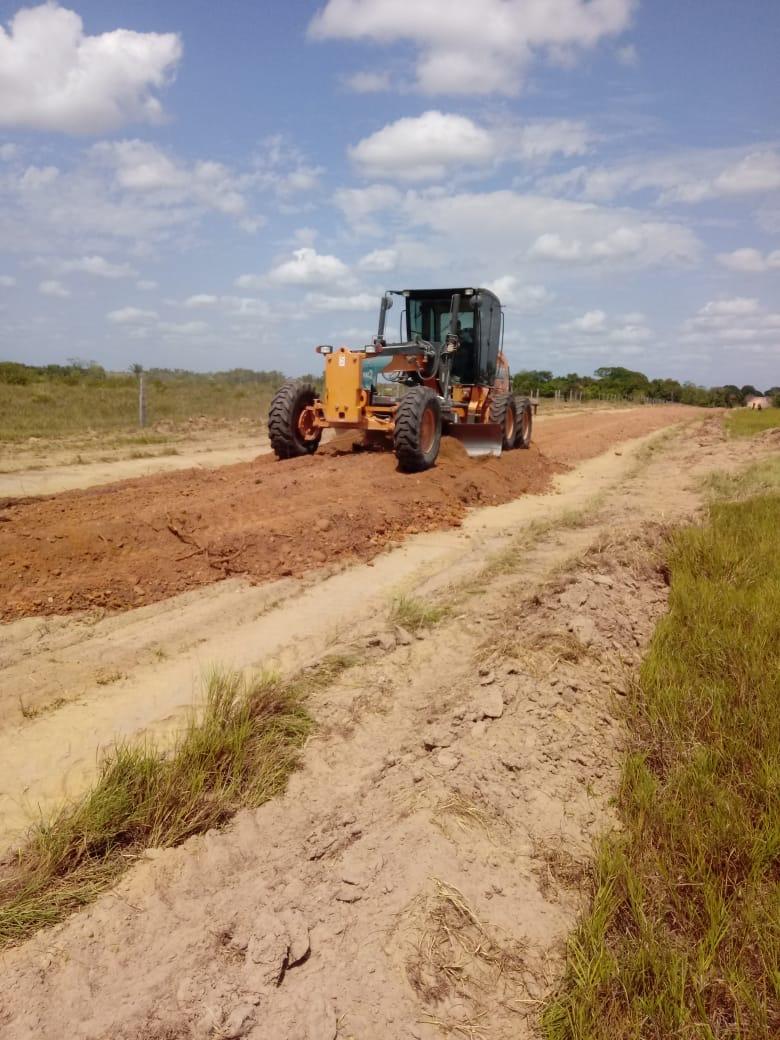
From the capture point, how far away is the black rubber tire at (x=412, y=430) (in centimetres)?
1013

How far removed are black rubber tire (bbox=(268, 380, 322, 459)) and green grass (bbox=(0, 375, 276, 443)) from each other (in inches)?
289

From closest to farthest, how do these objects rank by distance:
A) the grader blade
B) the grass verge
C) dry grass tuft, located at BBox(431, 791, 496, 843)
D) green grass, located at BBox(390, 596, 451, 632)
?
1. the grass verge
2. dry grass tuft, located at BBox(431, 791, 496, 843)
3. green grass, located at BBox(390, 596, 451, 632)
4. the grader blade

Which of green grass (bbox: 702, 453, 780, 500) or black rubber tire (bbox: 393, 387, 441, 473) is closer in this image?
black rubber tire (bbox: 393, 387, 441, 473)

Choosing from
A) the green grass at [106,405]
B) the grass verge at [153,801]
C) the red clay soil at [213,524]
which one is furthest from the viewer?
the green grass at [106,405]

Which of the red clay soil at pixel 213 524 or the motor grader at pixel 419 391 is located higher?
the motor grader at pixel 419 391

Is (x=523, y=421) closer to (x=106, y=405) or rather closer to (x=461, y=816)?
(x=461, y=816)

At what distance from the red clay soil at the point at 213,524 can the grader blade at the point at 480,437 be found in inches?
52.5

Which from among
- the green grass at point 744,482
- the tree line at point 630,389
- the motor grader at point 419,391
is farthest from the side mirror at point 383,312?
the tree line at point 630,389

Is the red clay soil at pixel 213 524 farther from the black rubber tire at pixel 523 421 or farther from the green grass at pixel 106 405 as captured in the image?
the green grass at pixel 106 405

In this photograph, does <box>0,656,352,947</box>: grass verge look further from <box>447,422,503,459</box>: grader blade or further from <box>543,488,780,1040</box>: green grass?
<box>447,422,503,459</box>: grader blade

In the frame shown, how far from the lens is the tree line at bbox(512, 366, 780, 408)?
74812 mm

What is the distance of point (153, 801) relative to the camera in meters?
3.07

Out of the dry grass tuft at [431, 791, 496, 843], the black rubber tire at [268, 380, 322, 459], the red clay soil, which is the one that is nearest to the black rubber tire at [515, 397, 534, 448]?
the red clay soil

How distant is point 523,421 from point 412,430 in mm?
5759
